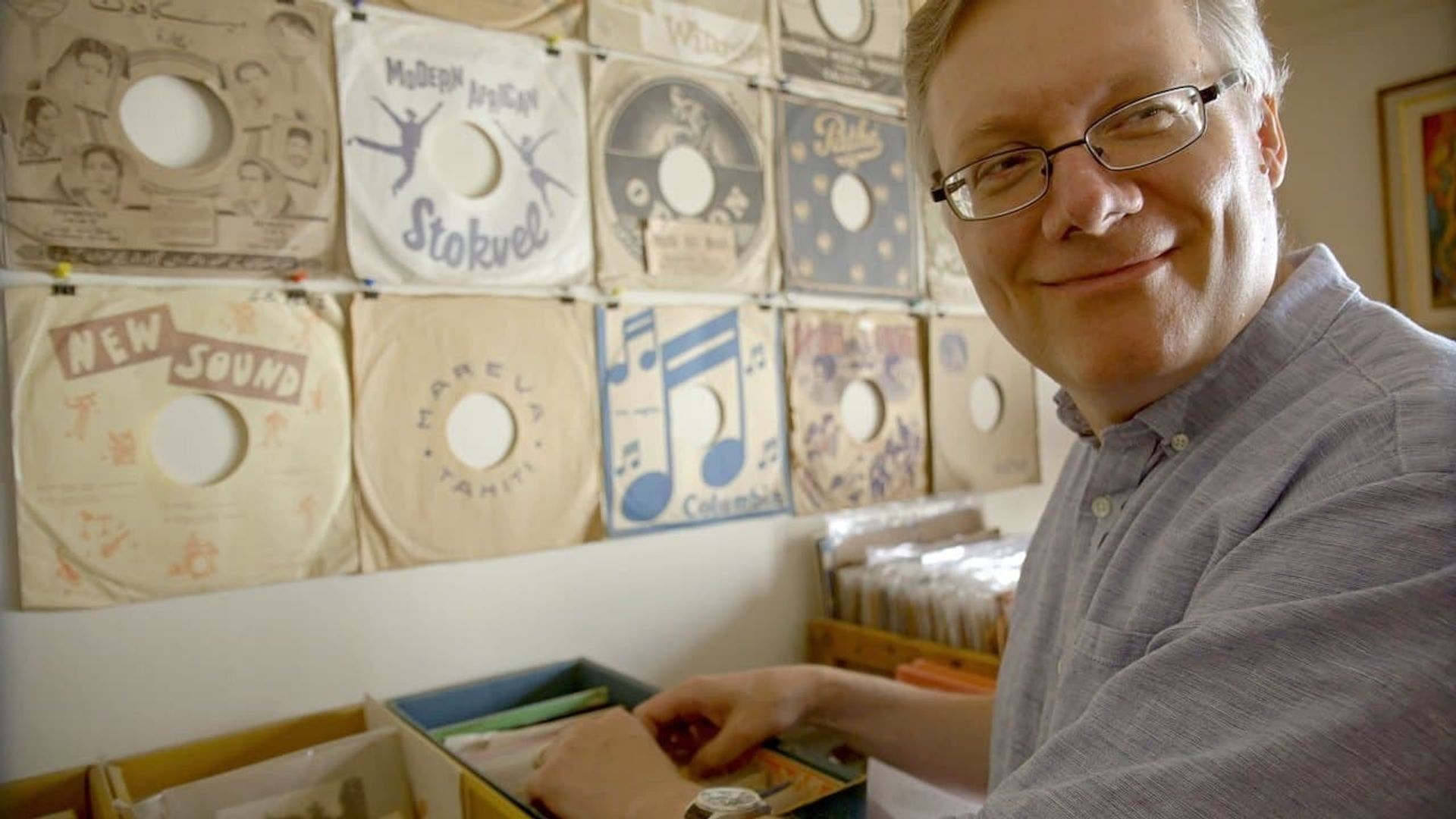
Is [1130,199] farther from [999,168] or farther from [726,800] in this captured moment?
[726,800]

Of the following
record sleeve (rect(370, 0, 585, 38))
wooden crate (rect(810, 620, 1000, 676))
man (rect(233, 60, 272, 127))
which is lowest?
wooden crate (rect(810, 620, 1000, 676))

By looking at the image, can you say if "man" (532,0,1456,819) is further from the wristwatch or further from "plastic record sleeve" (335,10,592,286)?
"plastic record sleeve" (335,10,592,286)

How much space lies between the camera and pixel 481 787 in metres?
0.81

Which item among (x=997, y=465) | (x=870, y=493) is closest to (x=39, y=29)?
(x=870, y=493)

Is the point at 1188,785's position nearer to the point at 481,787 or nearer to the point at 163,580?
the point at 481,787

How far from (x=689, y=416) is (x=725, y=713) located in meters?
0.50

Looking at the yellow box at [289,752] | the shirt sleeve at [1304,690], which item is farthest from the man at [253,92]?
the shirt sleeve at [1304,690]

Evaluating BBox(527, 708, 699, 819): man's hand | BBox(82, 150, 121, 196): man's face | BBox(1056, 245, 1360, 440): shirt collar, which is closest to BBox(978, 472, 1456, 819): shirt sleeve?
BBox(1056, 245, 1360, 440): shirt collar

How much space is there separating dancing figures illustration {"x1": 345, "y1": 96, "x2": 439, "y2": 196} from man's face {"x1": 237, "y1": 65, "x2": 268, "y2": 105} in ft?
0.42

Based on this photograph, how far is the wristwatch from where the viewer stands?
2.21 feet

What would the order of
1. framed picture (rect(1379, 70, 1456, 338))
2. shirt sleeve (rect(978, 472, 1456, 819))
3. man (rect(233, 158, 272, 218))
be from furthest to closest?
framed picture (rect(1379, 70, 1456, 338)), man (rect(233, 158, 272, 218)), shirt sleeve (rect(978, 472, 1456, 819))

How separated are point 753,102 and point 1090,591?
1.02 m

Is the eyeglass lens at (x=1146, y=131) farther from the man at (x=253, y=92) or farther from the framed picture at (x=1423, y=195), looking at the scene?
the framed picture at (x=1423, y=195)

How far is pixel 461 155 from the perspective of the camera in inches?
Result: 45.5
